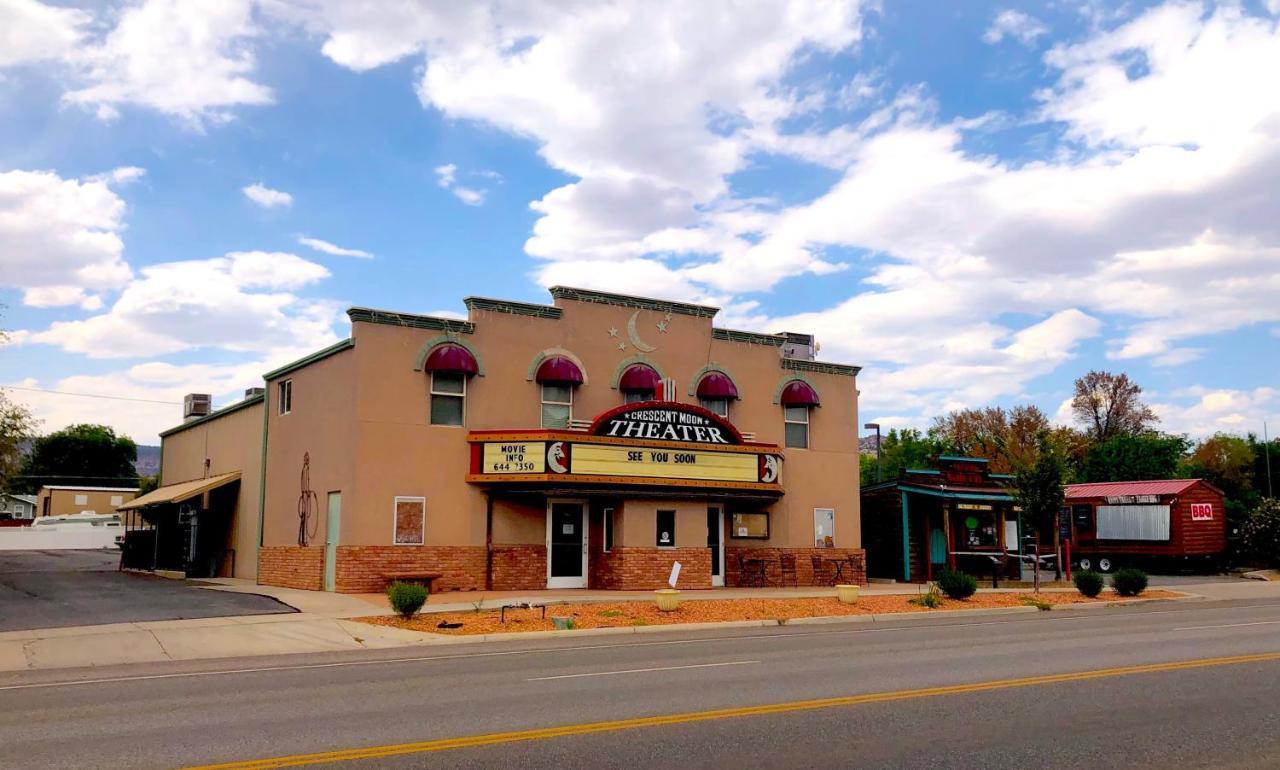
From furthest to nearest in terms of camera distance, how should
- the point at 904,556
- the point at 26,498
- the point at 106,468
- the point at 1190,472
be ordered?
the point at 106,468 < the point at 26,498 < the point at 1190,472 < the point at 904,556

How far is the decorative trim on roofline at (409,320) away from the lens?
83.3 ft

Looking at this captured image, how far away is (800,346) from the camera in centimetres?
3409

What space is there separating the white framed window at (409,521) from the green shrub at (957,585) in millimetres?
12790

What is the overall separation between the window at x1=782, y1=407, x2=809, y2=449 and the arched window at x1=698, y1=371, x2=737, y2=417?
6.97 feet

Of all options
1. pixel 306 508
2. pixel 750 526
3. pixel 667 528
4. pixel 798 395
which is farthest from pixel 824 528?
pixel 306 508

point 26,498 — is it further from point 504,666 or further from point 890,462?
point 504,666

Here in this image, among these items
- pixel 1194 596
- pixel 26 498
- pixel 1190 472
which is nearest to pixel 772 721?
pixel 1194 596

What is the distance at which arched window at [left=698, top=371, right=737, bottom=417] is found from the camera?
30.0 m

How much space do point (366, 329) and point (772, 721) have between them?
1838 centimetres

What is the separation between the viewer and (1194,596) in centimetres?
2897

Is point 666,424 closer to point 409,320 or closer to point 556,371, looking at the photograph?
point 556,371

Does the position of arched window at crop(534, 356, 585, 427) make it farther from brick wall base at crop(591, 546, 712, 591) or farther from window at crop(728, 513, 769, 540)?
window at crop(728, 513, 769, 540)

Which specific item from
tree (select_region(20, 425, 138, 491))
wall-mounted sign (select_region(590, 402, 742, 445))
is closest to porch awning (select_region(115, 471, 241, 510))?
wall-mounted sign (select_region(590, 402, 742, 445))

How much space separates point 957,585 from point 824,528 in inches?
238
